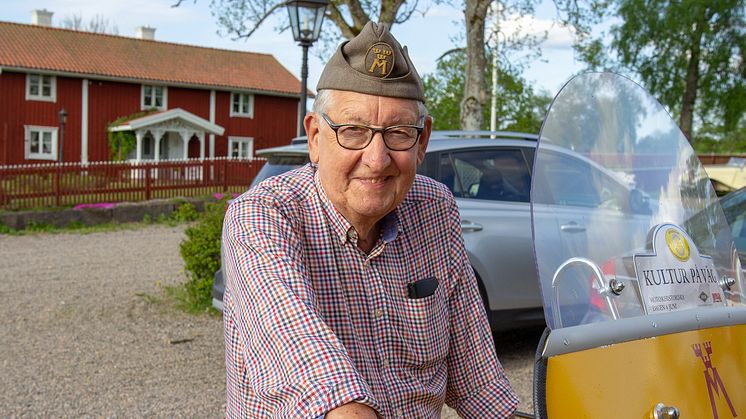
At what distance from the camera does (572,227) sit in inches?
80.7

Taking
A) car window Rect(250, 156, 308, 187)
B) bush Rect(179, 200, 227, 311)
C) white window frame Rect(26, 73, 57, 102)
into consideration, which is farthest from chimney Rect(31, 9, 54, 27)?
car window Rect(250, 156, 308, 187)

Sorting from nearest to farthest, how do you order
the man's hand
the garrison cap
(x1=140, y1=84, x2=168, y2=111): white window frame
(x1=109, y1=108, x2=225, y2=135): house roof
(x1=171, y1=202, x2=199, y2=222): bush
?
the man's hand → the garrison cap → (x1=171, y1=202, x2=199, y2=222): bush → (x1=109, y1=108, x2=225, y2=135): house roof → (x1=140, y1=84, x2=168, y2=111): white window frame

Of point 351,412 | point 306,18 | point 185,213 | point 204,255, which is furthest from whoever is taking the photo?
point 185,213

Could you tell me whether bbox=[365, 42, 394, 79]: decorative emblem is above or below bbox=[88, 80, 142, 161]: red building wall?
below

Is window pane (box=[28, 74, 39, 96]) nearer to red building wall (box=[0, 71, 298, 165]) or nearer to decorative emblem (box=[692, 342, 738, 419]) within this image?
red building wall (box=[0, 71, 298, 165])

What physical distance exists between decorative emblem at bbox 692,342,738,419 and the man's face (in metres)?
0.78

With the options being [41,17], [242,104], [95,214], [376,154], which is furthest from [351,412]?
[41,17]

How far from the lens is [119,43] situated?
38.0 m

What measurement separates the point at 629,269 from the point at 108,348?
18.5ft

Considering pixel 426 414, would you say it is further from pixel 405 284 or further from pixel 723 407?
pixel 723 407

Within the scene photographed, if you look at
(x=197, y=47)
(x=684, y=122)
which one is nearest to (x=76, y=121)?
(x=197, y=47)

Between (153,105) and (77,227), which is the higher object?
(153,105)

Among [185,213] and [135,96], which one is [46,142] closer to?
[135,96]

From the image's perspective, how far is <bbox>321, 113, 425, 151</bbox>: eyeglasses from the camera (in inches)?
73.9
